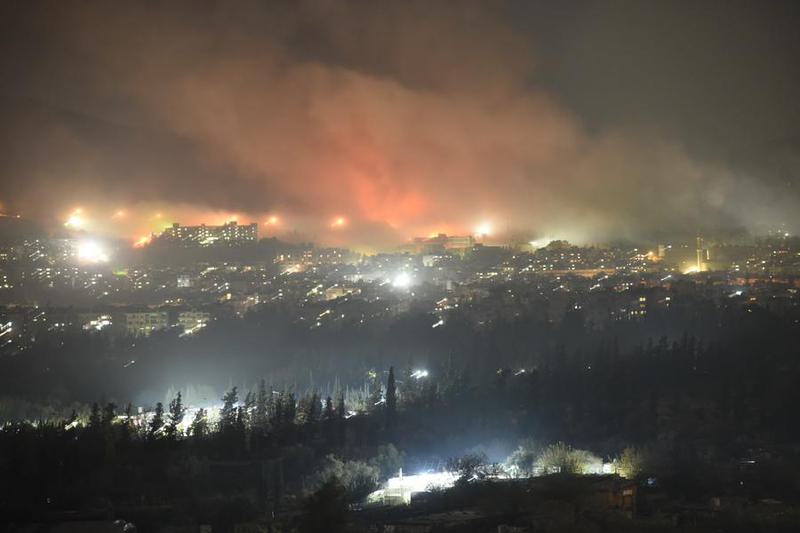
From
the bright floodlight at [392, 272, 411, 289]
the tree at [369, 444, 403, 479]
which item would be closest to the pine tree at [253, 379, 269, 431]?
the tree at [369, 444, 403, 479]

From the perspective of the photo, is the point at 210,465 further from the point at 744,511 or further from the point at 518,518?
the point at 744,511

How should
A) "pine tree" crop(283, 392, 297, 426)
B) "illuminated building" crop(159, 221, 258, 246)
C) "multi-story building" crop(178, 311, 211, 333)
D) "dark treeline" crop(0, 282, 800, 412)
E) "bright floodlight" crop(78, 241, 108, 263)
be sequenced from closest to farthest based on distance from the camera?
"pine tree" crop(283, 392, 297, 426) < "dark treeline" crop(0, 282, 800, 412) < "multi-story building" crop(178, 311, 211, 333) < "bright floodlight" crop(78, 241, 108, 263) < "illuminated building" crop(159, 221, 258, 246)

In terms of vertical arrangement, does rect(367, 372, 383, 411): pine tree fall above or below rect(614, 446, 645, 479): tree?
above

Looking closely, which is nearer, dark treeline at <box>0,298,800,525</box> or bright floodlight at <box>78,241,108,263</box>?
dark treeline at <box>0,298,800,525</box>

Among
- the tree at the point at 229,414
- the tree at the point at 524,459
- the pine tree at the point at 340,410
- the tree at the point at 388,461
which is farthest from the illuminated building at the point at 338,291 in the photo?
the tree at the point at 524,459

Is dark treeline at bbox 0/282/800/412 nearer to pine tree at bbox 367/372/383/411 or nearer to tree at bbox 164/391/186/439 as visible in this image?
pine tree at bbox 367/372/383/411

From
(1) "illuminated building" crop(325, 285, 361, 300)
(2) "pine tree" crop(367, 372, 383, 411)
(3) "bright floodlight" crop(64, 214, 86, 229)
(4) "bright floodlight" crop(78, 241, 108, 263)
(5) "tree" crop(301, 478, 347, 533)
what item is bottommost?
(5) "tree" crop(301, 478, 347, 533)

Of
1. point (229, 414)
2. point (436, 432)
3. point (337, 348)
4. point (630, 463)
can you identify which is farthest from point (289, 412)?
point (337, 348)

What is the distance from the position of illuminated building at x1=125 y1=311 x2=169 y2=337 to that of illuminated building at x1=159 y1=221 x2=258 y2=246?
9.92 metres

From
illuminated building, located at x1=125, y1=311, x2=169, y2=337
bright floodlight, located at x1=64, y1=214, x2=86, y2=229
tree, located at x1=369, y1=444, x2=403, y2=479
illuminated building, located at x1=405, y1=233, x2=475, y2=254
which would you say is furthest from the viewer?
illuminated building, located at x1=405, y1=233, x2=475, y2=254

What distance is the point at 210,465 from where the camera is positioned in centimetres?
1712

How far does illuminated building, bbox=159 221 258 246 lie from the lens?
137 ft

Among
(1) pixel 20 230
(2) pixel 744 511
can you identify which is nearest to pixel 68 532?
(2) pixel 744 511

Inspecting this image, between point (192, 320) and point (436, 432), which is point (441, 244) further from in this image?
point (436, 432)
